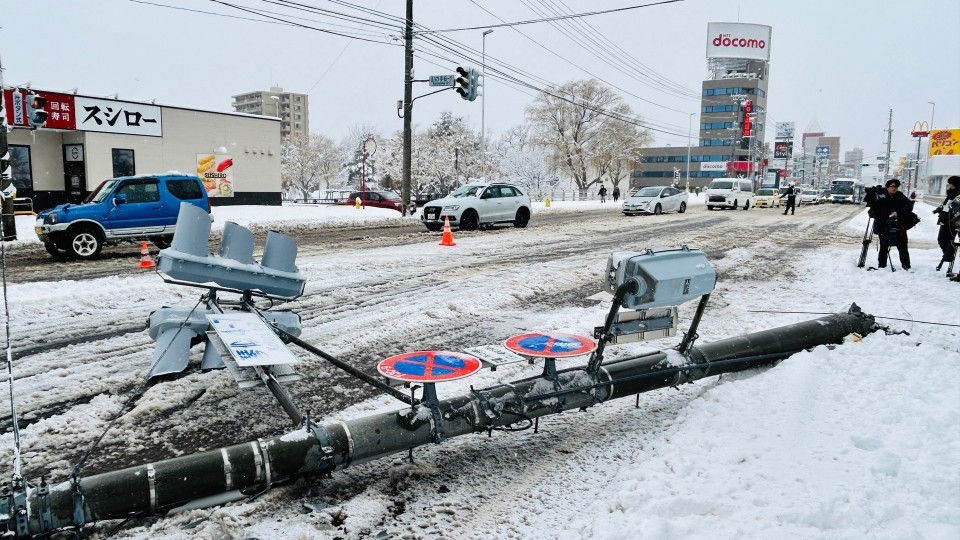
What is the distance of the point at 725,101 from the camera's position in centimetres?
11700

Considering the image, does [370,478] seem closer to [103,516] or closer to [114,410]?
[103,516]

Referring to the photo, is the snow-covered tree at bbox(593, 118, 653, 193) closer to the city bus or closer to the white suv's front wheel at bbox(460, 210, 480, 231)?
the city bus

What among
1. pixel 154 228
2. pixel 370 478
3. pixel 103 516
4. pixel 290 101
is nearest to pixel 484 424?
pixel 370 478

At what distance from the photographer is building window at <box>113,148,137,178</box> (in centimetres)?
2778

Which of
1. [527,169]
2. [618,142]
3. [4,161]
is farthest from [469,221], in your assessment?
[527,169]

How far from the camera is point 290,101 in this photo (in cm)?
14962

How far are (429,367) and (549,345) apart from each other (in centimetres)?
90

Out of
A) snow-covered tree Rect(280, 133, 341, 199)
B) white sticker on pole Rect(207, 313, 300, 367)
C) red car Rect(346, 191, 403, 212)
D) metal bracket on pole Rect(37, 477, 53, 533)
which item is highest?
snow-covered tree Rect(280, 133, 341, 199)

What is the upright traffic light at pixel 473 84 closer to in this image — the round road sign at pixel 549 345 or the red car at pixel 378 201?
the red car at pixel 378 201

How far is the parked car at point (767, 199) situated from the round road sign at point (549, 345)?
42104 millimetres

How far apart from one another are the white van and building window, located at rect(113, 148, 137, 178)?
3139cm

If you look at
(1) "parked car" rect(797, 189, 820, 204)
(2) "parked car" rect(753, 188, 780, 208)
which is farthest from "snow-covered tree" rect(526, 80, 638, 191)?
(2) "parked car" rect(753, 188, 780, 208)

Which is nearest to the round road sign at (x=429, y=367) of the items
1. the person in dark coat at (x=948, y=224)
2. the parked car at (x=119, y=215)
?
the person in dark coat at (x=948, y=224)

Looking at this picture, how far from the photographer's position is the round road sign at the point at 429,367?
3.41m
